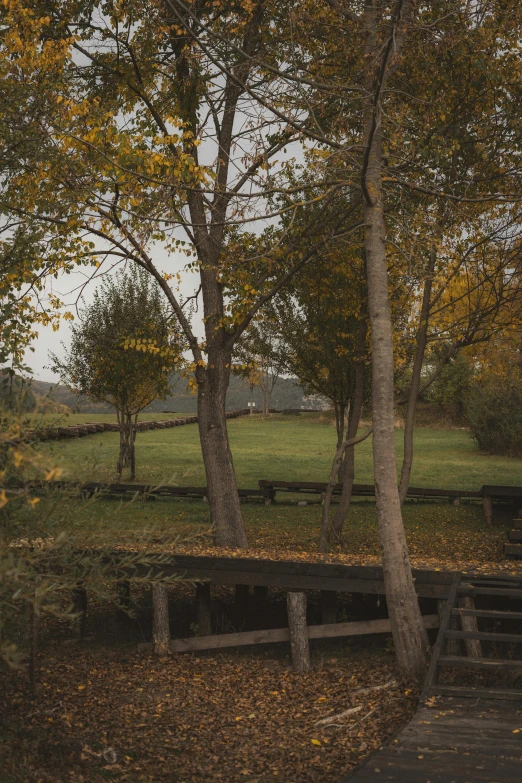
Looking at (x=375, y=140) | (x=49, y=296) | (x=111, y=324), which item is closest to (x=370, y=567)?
(x=375, y=140)

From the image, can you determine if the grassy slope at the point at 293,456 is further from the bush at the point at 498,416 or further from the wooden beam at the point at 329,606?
the wooden beam at the point at 329,606

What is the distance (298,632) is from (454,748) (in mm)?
4530

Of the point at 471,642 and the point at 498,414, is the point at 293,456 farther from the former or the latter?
the point at 471,642

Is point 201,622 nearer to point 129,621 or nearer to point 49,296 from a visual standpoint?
point 129,621

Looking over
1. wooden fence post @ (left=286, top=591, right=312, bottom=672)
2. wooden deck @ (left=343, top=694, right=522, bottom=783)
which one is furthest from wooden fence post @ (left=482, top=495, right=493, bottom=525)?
wooden deck @ (left=343, top=694, right=522, bottom=783)

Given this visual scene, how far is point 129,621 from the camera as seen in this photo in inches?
525

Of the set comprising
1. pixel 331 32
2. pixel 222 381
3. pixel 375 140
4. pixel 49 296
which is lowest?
pixel 222 381

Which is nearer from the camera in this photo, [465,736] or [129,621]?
[465,736]

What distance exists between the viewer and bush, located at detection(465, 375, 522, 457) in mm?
34688

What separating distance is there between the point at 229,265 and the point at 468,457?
25.5m

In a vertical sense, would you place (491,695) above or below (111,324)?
below

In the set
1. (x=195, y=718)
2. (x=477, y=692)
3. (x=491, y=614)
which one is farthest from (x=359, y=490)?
(x=477, y=692)

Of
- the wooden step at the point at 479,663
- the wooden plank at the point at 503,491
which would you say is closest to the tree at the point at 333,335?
the wooden plank at the point at 503,491

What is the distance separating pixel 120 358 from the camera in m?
25.7
